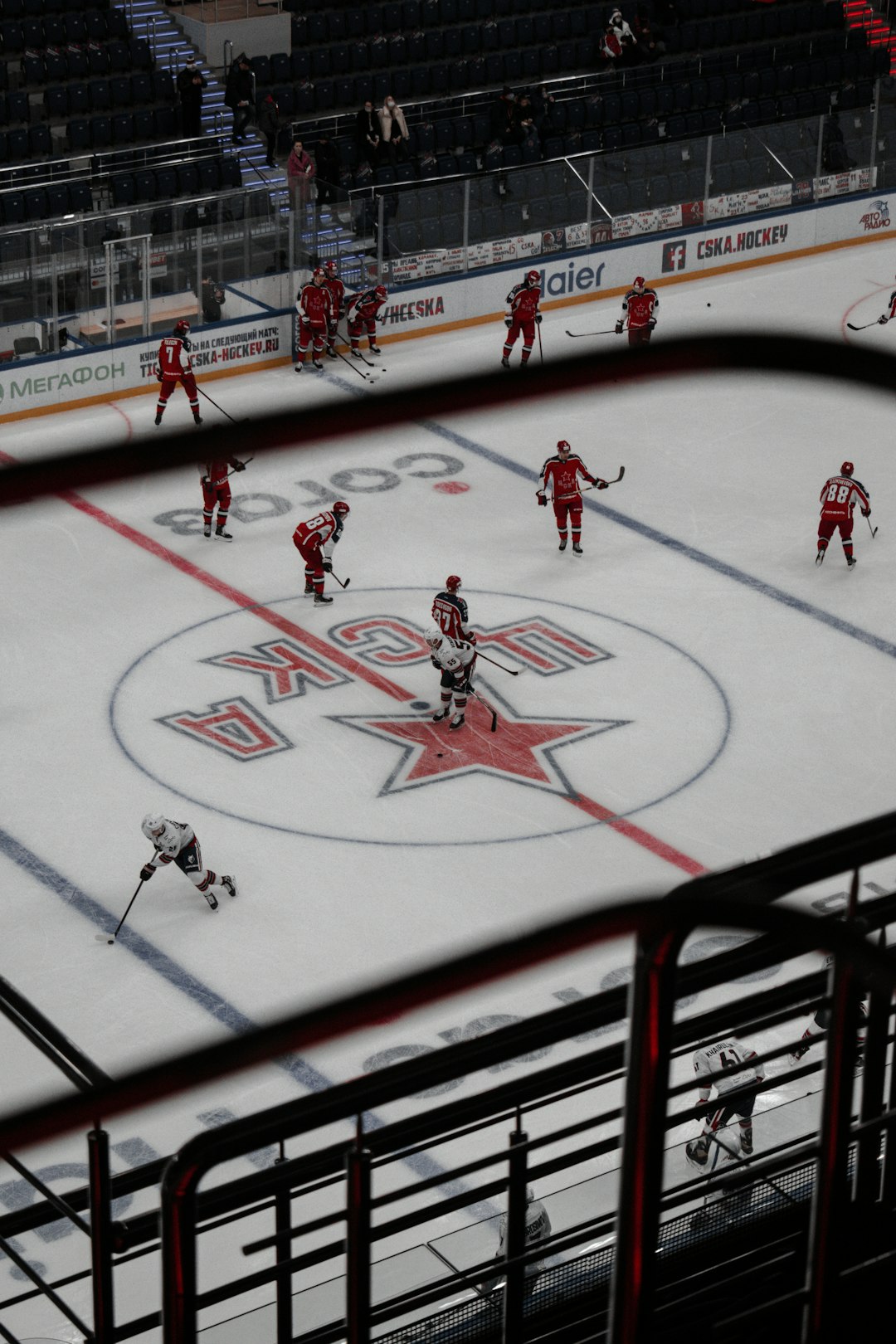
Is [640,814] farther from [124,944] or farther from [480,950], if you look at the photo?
[480,950]

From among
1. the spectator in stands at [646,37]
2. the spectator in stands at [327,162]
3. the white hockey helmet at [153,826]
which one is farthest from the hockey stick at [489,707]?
the spectator in stands at [646,37]

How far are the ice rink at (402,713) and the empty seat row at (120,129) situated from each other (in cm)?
383

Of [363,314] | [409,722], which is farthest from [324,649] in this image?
[363,314]

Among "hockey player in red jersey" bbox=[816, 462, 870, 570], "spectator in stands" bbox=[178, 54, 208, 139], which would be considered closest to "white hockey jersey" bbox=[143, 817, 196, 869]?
"hockey player in red jersey" bbox=[816, 462, 870, 570]

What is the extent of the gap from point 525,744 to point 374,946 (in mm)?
→ 2793

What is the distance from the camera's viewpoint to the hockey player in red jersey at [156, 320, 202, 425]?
18734 millimetres

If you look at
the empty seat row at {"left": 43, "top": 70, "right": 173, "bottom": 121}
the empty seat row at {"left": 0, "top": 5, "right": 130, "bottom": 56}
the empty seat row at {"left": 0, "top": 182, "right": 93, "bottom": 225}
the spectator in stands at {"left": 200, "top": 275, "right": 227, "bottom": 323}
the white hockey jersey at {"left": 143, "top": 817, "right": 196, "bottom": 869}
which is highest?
the empty seat row at {"left": 0, "top": 5, "right": 130, "bottom": 56}

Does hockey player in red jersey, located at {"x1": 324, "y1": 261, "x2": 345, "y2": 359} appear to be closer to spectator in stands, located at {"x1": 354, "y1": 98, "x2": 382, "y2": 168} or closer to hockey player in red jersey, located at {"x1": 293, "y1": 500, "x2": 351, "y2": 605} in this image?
spectator in stands, located at {"x1": 354, "y1": 98, "x2": 382, "y2": 168}

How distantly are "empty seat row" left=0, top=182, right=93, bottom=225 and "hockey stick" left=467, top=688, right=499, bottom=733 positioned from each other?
8.70 metres

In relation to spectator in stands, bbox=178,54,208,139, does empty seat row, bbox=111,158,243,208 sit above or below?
below

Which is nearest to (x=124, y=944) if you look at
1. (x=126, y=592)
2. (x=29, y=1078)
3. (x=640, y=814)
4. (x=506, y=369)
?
(x=29, y=1078)

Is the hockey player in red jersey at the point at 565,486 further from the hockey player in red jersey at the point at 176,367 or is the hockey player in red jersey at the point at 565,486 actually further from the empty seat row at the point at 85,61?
the empty seat row at the point at 85,61

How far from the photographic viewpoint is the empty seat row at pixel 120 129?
2211 cm

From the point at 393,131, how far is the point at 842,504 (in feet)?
31.3
